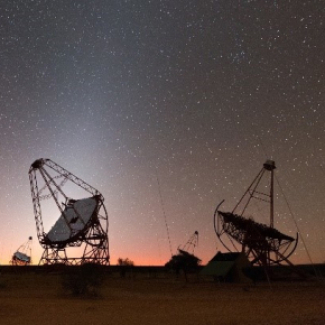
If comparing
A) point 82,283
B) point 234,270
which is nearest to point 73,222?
point 234,270

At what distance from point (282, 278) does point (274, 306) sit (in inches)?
1104

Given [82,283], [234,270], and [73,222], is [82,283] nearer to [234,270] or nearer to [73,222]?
[234,270]

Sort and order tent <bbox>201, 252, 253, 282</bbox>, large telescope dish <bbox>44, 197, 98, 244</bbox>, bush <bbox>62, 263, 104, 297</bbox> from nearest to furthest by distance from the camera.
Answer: bush <bbox>62, 263, 104, 297</bbox> → tent <bbox>201, 252, 253, 282</bbox> → large telescope dish <bbox>44, 197, 98, 244</bbox>

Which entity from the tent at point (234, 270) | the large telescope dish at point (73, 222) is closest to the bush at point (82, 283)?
the tent at point (234, 270)

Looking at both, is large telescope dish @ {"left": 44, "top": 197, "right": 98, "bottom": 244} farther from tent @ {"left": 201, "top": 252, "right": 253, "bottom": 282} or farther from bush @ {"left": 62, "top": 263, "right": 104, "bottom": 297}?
bush @ {"left": 62, "top": 263, "right": 104, "bottom": 297}

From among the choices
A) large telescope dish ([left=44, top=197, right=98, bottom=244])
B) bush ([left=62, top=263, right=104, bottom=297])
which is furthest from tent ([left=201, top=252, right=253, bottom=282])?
bush ([left=62, top=263, right=104, bottom=297])

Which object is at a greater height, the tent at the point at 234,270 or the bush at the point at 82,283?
the tent at the point at 234,270

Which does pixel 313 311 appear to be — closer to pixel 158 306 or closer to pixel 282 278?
pixel 158 306

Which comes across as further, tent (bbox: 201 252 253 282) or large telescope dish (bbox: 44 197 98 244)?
large telescope dish (bbox: 44 197 98 244)

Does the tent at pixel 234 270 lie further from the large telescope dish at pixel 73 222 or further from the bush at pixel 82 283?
the bush at pixel 82 283

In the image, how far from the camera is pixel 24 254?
81438 millimetres

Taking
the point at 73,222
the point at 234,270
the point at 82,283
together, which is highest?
the point at 73,222

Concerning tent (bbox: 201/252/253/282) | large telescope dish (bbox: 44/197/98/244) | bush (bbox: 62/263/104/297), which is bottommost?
bush (bbox: 62/263/104/297)

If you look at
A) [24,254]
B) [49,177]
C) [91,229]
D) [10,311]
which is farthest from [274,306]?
[24,254]
